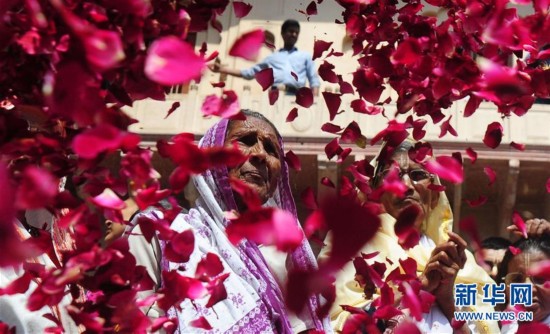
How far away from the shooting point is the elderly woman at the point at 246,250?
2.30 metres

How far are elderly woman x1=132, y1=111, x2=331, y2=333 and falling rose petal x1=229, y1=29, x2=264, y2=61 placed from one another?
826 millimetres

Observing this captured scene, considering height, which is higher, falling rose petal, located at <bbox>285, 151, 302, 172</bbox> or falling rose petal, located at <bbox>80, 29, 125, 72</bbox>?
falling rose petal, located at <bbox>80, 29, 125, 72</bbox>

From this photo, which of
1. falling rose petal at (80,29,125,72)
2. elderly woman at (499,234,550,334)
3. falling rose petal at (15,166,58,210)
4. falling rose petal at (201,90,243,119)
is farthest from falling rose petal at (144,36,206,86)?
elderly woman at (499,234,550,334)

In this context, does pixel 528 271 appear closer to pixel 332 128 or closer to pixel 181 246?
pixel 332 128

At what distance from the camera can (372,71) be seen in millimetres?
1780

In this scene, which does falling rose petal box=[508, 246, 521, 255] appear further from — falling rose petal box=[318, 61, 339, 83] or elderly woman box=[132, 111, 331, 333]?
falling rose petal box=[318, 61, 339, 83]

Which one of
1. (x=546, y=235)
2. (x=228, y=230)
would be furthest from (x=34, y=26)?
(x=546, y=235)

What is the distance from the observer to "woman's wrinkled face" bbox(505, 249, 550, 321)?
3439 mm

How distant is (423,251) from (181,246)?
205 centimetres

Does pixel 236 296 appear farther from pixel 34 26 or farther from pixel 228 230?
pixel 34 26

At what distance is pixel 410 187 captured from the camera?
11.2 ft

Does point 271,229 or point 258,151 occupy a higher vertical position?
point 271,229

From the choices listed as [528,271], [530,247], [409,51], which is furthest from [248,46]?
[530,247]

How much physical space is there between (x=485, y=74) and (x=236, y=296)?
0.99 metres
